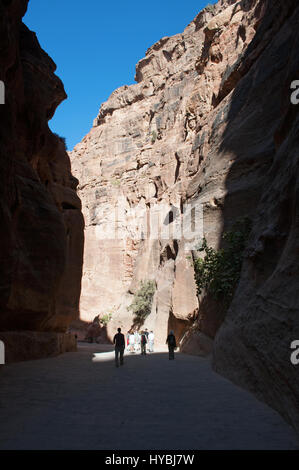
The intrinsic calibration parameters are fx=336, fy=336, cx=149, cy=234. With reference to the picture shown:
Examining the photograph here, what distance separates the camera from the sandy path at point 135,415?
11.8ft

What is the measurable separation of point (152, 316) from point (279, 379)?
21349 millimetres

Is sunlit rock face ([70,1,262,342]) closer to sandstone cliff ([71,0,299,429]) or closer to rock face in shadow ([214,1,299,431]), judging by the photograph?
sandstone cliff ([71,0,299,429])

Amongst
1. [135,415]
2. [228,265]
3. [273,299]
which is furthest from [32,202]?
[273,299]

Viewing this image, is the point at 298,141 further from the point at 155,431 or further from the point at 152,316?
the point at 152,316

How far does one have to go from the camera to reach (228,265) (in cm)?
1208

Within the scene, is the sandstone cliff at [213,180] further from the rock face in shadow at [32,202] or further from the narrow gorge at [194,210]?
the rock face in shadow at [32,202]

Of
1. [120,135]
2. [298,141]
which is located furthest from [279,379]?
[120,135]

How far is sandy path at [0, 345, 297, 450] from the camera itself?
361cm

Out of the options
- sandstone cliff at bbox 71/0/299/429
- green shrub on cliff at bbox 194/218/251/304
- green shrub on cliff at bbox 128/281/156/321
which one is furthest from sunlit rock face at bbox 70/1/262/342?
green shrub on cliff at bbox 194/218/251/304

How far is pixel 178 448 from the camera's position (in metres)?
3.45

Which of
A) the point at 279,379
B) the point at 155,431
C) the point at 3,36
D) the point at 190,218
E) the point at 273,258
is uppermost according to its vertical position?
the point at 3,36

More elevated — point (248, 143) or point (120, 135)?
point (120, 135)

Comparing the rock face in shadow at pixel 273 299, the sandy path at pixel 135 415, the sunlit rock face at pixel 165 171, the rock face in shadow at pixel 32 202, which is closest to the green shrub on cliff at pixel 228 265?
the sunlit rock face at pixel 165 171

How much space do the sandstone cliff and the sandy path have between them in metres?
0.57
